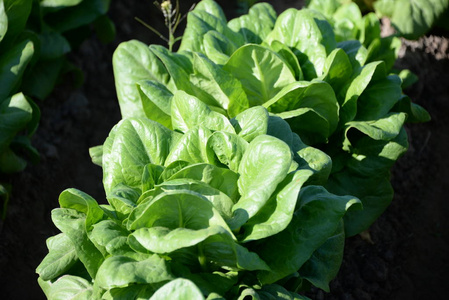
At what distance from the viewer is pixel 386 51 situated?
4.04 meters

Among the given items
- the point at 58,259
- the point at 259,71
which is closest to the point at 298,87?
the point at 259,71

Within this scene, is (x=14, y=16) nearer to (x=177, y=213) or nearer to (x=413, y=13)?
(x=177, y=213)

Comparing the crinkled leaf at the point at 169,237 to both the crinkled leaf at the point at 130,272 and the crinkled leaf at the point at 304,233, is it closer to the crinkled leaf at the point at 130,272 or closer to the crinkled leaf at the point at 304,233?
the crinkled leaf at the point at 130,272

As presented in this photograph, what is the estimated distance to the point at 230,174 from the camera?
2.31 metres

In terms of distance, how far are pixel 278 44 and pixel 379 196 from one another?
1085 millimetres

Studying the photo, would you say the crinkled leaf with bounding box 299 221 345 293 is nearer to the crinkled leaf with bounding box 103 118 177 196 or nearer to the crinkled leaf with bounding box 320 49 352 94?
the crinkled leaf with bounding box 103 118 177 196

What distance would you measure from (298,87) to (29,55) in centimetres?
205

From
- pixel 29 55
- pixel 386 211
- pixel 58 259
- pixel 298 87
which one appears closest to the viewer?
pixel 58 259

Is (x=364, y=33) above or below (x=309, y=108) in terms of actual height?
below

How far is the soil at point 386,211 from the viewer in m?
3.67

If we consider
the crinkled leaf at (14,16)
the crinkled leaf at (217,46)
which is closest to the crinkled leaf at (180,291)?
the crinkled leaf at (217,46)

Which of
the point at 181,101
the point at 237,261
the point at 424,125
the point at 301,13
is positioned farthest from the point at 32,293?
the point at 424,125

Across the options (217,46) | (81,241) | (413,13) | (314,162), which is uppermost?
(217,46)

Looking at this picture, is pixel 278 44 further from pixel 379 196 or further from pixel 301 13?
pixel 379 196
